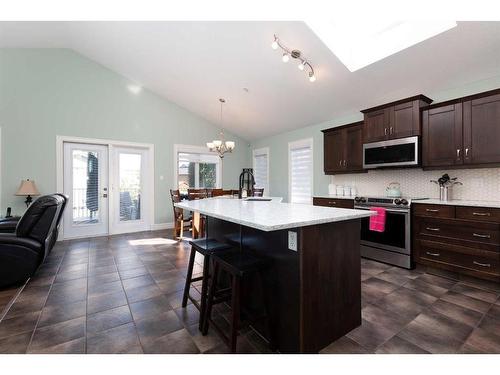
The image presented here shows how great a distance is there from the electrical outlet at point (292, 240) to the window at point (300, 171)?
3.91m

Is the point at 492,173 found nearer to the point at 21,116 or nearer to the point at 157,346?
the point at 157,346

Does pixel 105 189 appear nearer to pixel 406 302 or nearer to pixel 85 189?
pixel 85 189

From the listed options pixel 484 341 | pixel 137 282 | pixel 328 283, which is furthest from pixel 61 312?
pixel 484 341

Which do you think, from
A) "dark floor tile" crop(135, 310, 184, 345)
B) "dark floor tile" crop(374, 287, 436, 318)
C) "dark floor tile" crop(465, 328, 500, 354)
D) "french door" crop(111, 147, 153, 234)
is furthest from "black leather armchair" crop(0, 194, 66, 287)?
"dark floor tile" crop(465, 328, 500, 354)

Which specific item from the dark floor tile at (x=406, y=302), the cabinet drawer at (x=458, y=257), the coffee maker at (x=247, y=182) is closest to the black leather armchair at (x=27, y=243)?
the coffee maker at (x=247, y=182)

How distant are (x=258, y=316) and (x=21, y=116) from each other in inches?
219

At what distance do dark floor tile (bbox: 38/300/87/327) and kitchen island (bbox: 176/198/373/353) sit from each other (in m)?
1.53

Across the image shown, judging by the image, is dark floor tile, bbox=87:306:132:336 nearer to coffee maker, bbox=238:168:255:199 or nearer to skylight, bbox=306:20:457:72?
coffee maker, bbox=238:168:255:199

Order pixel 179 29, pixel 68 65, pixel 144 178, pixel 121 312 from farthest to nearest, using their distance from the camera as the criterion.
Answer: pixel 144 178 < pixel 68 65 < pixel 179 29 < pixel 121 312

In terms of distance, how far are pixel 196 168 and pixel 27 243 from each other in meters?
4.18

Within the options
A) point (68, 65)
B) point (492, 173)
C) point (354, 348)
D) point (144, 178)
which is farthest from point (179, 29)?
point (492, 173)

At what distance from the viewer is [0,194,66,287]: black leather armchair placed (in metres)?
2.47

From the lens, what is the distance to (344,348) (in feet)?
5.15

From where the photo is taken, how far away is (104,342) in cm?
166
